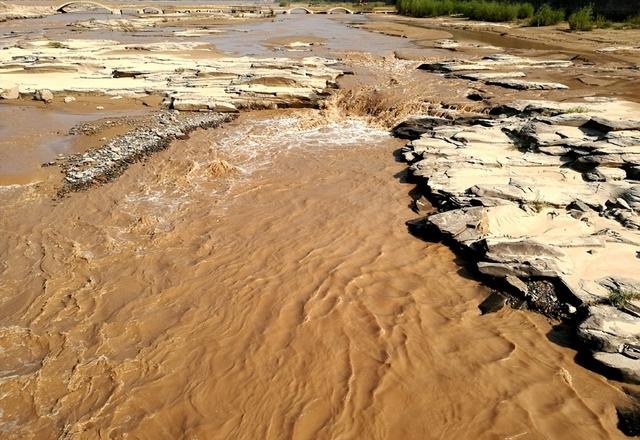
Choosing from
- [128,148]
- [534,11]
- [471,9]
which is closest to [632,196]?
[128,148]

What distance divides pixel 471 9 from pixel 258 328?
44666 mm

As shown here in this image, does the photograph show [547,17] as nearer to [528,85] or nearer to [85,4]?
[528,85]

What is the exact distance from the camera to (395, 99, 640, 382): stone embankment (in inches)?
212

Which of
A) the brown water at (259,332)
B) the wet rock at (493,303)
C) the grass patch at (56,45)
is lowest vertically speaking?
the brown water at (259,332)

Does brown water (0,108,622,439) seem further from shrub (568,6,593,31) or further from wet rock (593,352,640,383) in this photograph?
shrub (568,6,593,31)

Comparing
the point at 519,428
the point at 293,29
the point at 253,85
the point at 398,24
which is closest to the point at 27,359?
the point at 519,428

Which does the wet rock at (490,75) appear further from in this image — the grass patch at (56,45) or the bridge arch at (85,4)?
the bridge arch at (85,4)

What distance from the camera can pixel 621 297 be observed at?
5.30m

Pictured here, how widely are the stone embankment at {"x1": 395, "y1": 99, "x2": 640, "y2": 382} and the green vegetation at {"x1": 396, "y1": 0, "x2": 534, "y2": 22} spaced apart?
2991 centimetres

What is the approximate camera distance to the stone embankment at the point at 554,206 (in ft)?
17.6

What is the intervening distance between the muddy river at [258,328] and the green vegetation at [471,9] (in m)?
36.0

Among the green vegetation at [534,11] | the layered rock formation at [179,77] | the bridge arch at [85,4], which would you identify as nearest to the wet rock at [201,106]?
the layered rock formation at [179,77]

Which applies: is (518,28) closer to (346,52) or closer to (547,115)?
(346,52)

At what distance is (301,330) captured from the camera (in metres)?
5.46
